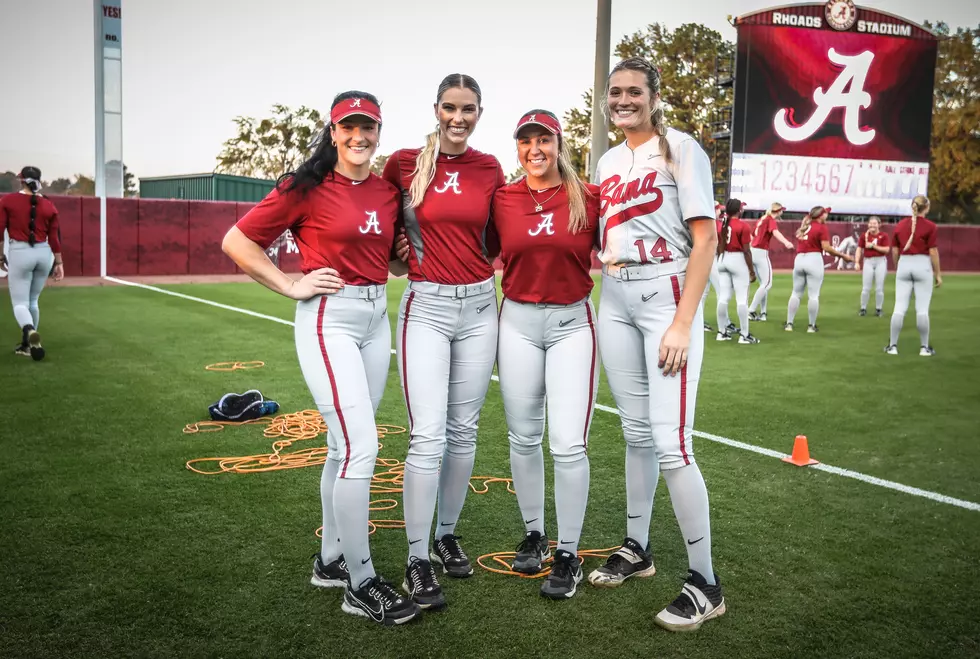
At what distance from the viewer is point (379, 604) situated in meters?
3.67

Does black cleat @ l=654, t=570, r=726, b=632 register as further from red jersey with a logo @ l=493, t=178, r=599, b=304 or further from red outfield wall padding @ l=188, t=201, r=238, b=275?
red outfield wall padding @ l=188, t=201, r=238, b=275

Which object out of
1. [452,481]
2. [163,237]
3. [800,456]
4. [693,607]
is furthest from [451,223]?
[163,237]

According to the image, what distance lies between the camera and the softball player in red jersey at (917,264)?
11445 mm

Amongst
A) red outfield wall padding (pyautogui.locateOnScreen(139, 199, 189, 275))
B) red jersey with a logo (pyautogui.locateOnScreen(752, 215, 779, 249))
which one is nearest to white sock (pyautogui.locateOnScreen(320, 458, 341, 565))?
red jersey with a logo (pyautogui.locateOnScreen(752, 215, 779, 249))

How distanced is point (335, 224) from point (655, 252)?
141 cm

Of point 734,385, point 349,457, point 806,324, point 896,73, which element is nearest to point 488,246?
point 349,457

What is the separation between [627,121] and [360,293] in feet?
4.61

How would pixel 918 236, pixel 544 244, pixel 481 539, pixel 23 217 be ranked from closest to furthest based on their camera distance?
1. pixel 544 244
2. pixel 481 539
3. pixel 23 217
4. pixel 918 236

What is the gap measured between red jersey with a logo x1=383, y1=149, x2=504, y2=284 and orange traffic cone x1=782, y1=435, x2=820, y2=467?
333 cm

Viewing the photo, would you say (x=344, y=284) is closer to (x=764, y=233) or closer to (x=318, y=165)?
(x=318, y=165)

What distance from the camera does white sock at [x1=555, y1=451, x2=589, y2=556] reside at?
13.0ft

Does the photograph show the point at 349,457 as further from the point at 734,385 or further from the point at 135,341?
the point at 135,341

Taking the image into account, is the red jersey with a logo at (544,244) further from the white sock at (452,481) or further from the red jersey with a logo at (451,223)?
the white sock at (452,481)

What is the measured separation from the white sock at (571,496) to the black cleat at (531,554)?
22 centimetres
